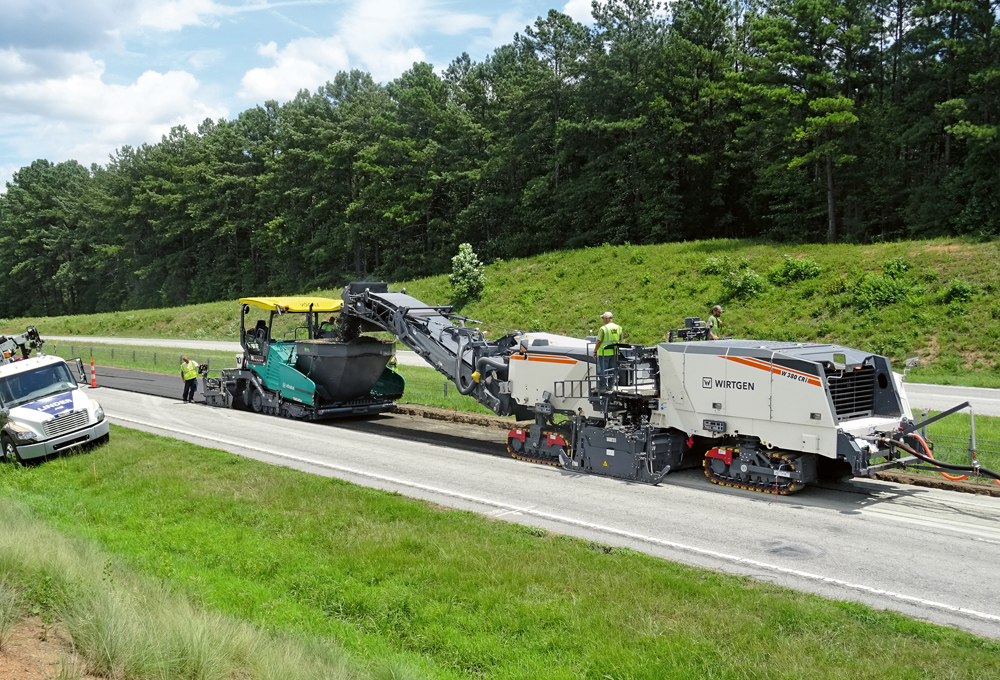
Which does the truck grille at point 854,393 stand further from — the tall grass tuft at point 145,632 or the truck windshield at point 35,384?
the truck windshield at point 35,384

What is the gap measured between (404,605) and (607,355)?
705 centimetres

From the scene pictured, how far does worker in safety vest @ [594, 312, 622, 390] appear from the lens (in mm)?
13562

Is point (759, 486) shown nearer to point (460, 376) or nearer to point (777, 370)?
point (777, 370)

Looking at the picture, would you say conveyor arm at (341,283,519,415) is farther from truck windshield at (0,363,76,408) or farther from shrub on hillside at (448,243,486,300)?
shrub on hillside at (448,243,486,300)

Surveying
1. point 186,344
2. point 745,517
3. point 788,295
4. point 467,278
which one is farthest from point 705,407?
point 186,344

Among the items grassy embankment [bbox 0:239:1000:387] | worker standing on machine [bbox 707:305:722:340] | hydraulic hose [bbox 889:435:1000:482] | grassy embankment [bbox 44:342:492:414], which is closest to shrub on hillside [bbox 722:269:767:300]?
grassy embankment [bbox 0:239:1000:387]

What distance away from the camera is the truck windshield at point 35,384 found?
52.6 ft

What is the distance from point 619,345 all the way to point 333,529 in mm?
6155

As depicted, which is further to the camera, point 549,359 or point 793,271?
point 793,271

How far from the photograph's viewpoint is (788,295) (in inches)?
1318

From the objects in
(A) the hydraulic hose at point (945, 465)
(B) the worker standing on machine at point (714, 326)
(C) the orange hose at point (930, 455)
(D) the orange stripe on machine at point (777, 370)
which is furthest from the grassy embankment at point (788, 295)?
(D) the orange stripe on machine at point (777, 370)

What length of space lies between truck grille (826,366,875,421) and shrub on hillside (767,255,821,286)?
22.9 m

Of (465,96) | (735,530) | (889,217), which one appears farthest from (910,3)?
(735,530)

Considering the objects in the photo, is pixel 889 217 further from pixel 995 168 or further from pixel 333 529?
pixel 333 529
